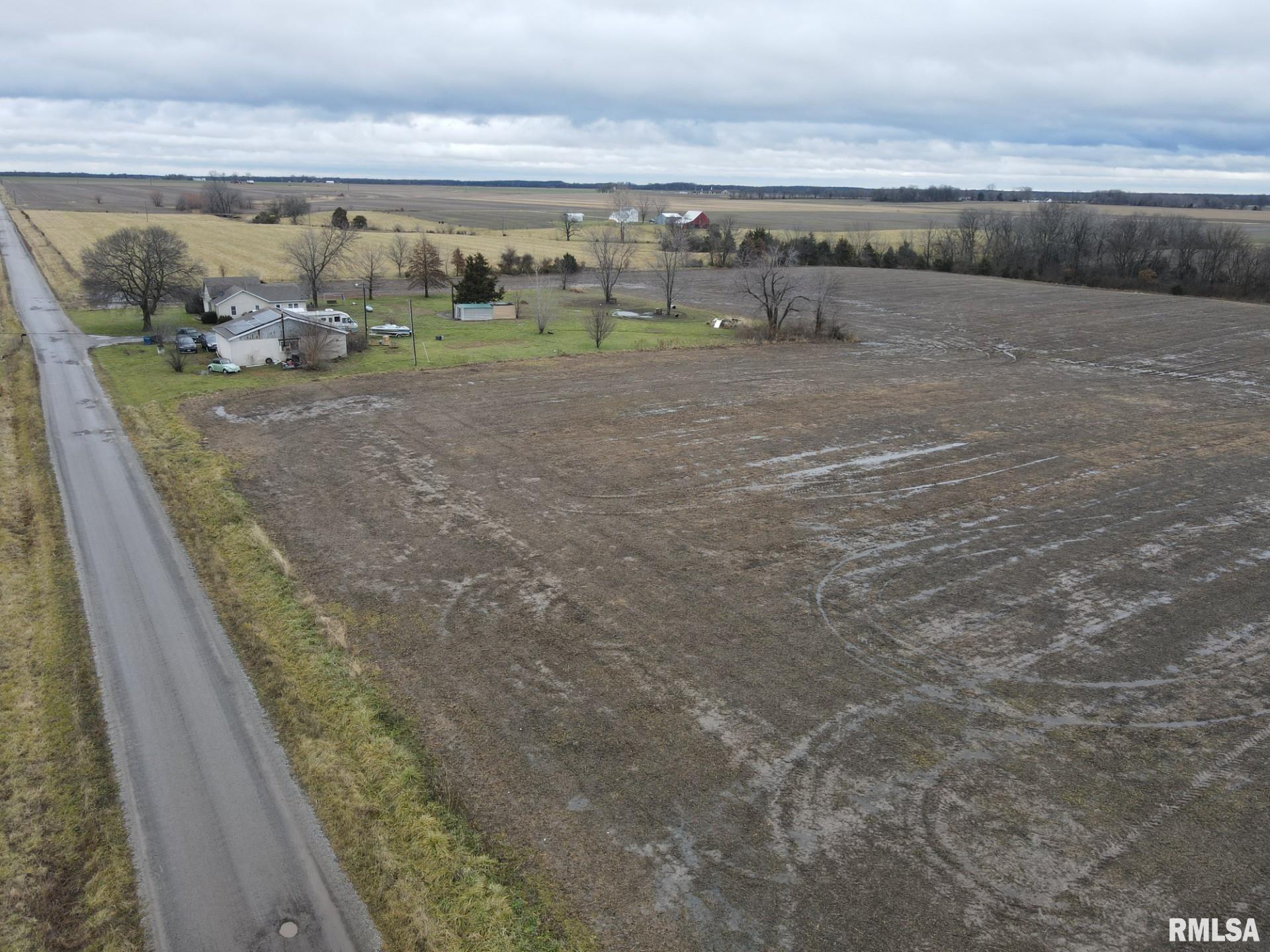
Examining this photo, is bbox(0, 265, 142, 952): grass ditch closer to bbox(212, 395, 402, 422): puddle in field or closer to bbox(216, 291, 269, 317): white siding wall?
bbox(212, 395, 402, 422): puddle in field

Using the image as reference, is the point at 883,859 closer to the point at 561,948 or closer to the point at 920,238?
the point at 561,948

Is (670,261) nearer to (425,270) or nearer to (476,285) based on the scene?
(476,285)

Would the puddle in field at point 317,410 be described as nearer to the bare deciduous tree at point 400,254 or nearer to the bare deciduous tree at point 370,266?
the bare deciduous tree at point 370,266

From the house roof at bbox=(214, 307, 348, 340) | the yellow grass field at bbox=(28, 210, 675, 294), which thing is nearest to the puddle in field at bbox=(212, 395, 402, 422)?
the house roof at bbox=(214, 307, 348, 340)

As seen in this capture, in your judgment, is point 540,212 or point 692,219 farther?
point 540,212

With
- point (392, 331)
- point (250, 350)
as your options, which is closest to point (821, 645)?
point (250, 350)

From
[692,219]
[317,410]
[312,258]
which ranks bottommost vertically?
[317,410]

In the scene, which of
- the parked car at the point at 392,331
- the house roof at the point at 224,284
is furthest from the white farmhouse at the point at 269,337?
the house roof at the point at 224,284
